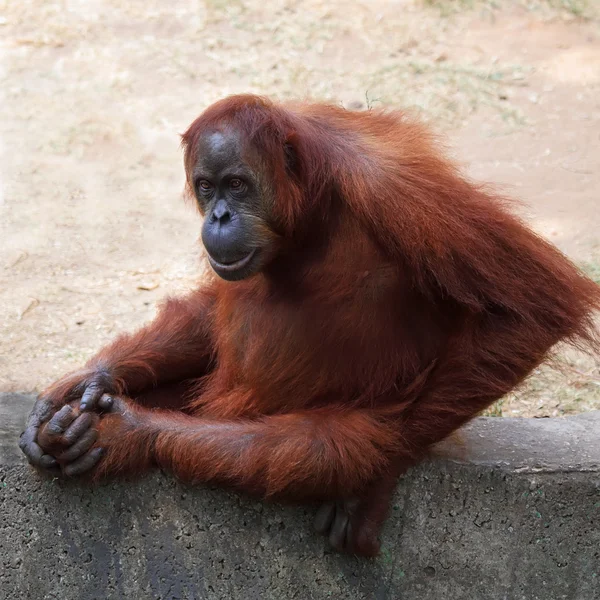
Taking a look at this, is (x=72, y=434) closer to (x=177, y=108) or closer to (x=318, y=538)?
(x=318, y=538)

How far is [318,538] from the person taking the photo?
317cm

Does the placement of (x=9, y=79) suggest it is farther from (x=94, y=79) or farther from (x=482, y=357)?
(x=482, y=357)

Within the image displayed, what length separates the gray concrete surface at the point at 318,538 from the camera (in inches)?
123

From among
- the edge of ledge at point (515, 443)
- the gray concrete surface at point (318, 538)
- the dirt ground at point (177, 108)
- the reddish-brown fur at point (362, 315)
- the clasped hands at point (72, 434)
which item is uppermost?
the reddish-brown fur at point (362, 315)

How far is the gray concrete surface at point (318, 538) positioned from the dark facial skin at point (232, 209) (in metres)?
0.75

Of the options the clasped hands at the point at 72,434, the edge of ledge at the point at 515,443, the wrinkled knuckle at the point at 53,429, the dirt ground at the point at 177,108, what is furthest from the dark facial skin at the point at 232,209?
the dirt ground at the point at 177,108

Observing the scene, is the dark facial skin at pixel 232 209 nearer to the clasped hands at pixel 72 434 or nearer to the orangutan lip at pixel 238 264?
the orangutan lip at pixel 238 264

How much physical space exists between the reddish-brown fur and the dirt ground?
1780 millimetres

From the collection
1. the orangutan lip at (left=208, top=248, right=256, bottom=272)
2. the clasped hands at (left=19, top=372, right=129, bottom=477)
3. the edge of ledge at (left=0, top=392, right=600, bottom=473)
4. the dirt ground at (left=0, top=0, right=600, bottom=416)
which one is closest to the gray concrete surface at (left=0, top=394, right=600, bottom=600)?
the edge of ledge at (left=0, top=392, right=600, bottom=473)

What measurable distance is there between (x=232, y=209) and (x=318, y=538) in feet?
3.59

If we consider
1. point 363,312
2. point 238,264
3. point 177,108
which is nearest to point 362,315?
point 363,312

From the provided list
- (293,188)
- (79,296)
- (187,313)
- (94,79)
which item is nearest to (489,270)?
(293,188)

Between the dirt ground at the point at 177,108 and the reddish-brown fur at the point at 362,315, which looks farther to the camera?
the dirt ground at the point at 177,108

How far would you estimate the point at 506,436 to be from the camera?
330cm
